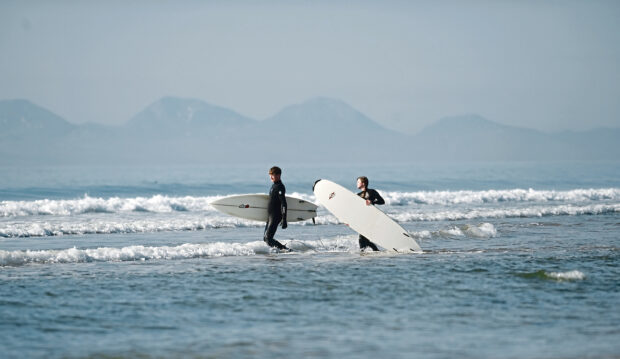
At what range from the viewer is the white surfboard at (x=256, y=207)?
17430 millimetres

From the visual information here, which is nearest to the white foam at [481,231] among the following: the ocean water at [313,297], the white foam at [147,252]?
the ocean water at [313,297]

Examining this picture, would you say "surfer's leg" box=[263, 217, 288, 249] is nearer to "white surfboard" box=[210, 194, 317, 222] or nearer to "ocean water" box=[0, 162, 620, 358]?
"ocean water" box=[0, 162, 620, 358]

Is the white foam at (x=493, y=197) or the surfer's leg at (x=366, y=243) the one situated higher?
the white foam at (x=493, y=197)

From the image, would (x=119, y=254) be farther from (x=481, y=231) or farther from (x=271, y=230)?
(x=481, y=231)

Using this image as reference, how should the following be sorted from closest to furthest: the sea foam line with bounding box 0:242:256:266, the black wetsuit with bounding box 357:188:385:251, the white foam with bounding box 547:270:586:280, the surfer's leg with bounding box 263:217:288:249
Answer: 1. the white foam with bounding box 547:270:586:280
2. the sea foam line with bounding box 0:242:256:266
3. the surfer's leg with bounding box 263:217:288:249
4. the black wetsuit with bounding box 357:188:385:251

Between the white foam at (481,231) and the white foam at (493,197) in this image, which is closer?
the white foam at (481,231)

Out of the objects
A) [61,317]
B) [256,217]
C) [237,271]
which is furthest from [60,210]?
[61,317]

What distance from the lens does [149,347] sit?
8602mm

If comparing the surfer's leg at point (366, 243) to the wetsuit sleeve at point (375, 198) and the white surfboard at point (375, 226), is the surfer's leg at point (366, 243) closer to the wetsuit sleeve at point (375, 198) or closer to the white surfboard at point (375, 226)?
the white surfboard at point (375, 226)

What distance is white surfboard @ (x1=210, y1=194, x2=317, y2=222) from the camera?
1743 centimetres

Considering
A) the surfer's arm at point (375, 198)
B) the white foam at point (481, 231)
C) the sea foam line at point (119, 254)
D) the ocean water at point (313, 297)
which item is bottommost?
the ocean water at point (313, 297)

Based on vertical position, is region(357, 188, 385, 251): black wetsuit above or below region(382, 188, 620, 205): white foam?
below

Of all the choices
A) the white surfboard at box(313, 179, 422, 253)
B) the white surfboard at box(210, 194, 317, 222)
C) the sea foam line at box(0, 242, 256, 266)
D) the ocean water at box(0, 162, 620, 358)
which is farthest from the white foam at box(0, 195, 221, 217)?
the white surfboard at box(313, 179, 422, 253)

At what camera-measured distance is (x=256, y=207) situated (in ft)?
57.3
